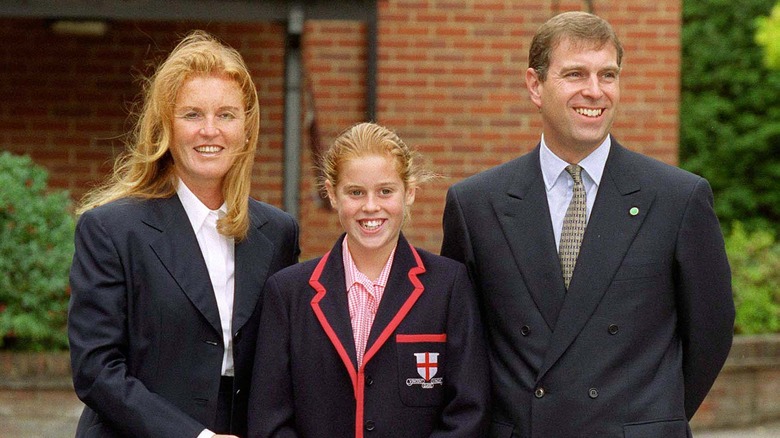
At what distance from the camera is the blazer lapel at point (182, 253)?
3523 mm

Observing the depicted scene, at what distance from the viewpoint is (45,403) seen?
6.56 m

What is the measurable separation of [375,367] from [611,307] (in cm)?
70

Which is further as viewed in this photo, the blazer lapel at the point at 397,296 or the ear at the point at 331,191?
the ear at the point at 331,191

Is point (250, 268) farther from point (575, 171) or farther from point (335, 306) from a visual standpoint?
point (575, 171)

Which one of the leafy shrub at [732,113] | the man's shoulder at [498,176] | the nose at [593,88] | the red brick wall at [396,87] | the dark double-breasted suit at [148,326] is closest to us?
the dark double-breasted suit at [148,326]

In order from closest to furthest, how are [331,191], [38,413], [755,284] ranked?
[331,191] → [38,413] → [755,284]

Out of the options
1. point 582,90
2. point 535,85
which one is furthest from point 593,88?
point 535,85

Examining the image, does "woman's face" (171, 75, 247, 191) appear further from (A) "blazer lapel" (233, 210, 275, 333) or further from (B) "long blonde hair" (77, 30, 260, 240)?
(A) "blazer lapel" (233, 210, 275, 333)

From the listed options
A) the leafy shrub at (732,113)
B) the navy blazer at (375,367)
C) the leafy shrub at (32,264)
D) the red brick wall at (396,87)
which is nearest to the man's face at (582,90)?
the navy blazer at (375,367)

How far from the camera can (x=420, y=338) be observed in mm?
3520

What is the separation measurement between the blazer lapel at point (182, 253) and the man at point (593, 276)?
32.2 inches

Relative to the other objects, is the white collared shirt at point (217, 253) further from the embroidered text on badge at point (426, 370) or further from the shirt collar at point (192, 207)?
the embroidered text on badge at point (426, 370)

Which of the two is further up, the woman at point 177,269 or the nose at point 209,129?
the nose at point 209,129

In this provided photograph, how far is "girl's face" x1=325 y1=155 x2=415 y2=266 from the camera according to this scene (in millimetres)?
3561
